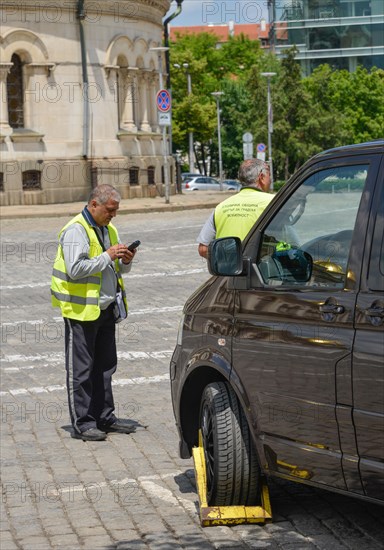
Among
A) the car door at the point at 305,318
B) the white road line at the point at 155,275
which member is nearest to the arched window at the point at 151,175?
the white road line at the point at 155,275

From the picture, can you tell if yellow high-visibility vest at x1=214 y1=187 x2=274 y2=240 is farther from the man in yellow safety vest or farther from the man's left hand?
the man's left hand

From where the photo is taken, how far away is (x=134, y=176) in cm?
4891

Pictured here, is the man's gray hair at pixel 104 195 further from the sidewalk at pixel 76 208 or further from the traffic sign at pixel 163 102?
the traffic sign at pixel 163 102

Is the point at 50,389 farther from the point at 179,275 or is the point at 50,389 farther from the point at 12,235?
the point at 12,235

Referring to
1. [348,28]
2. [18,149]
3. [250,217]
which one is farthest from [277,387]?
[348,28]

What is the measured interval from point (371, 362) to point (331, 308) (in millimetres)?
417

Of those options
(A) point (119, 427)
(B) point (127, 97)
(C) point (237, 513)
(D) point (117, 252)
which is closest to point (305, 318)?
(C) point (237, 513)

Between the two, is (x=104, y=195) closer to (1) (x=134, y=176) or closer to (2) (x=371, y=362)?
(2) (x=371, y=362)

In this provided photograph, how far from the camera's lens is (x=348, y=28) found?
102 metres

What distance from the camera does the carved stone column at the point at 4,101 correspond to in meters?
44.1

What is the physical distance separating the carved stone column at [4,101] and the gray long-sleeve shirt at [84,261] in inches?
1393

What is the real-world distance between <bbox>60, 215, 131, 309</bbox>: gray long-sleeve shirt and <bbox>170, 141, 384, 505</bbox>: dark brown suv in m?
1.89

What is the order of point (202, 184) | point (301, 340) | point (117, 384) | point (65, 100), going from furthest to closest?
point (202, 184)
point (65, 100)
point (117, 384)
point (301, 340)

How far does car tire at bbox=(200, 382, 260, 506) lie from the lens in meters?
6.66
